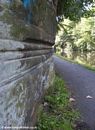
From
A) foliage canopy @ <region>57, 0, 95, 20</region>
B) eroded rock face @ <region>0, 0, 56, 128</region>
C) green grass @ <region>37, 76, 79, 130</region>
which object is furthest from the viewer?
foliage canopy @ <region>57, 0, 95, 20</region>

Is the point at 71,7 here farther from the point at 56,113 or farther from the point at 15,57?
the point at 15,57

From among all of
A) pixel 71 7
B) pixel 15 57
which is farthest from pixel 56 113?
pixel 71 7

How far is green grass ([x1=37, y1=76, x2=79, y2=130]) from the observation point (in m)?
4.96

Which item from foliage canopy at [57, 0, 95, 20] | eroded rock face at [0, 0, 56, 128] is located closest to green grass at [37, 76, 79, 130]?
eroded rock face at [0, 0, 56, 128]

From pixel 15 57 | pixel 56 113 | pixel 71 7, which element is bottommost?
pixel 56 113

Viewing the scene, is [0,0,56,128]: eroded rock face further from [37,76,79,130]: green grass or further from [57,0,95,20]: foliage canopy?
[57,0,95,20]: foliage canopy

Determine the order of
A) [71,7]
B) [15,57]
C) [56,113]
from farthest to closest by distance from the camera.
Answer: [71,7]
[56,113]
[15,57]

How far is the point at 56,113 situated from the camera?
19.0 feet

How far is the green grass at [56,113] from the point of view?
4.96 meters

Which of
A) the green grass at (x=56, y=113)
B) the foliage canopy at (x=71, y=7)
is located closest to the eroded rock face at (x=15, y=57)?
the green grass at (x=56, y=113)

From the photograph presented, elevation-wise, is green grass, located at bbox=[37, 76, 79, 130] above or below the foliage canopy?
below

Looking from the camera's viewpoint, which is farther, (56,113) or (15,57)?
(56,113)

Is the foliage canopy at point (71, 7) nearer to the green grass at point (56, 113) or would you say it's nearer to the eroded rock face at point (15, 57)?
the green grass at point (56, 113)

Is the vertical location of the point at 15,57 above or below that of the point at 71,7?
below
